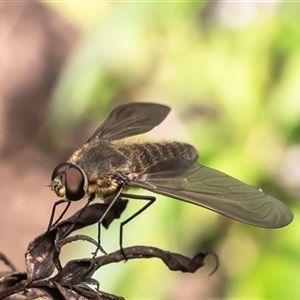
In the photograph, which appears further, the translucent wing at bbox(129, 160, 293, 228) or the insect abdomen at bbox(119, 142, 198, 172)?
the insect abdomen at bbox(119, 142, 198, 172)

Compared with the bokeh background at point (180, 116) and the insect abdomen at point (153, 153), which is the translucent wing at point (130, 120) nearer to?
the insect abdomen at point (153, 153)

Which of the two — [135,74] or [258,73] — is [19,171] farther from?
[258,73]

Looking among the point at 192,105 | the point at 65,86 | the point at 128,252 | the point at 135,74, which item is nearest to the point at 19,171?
the point at 65,86

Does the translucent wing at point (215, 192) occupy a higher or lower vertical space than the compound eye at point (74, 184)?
higher

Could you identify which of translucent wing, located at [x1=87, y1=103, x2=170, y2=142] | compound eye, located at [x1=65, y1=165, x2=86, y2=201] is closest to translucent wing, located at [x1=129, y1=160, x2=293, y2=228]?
compound eye, located at [x1=65, y1=165, x2=86, y2=201]

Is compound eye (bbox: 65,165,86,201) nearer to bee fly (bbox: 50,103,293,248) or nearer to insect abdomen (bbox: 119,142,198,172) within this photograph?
bee fly (bbox: 50,103,293,248)

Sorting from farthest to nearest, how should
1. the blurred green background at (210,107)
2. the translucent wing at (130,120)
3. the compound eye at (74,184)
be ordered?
the blurred green background at (210,107) → the translucent wing at (130,120) → the compound eye at (74,184)

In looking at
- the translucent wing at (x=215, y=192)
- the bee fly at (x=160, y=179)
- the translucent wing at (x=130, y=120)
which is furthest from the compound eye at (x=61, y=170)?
the translucent wing at (x=130, y=120)

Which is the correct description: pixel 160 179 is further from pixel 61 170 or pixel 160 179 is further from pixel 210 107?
pixel 210 107
